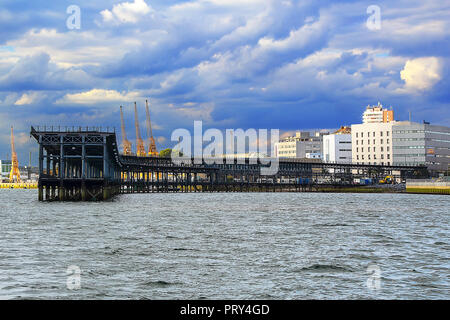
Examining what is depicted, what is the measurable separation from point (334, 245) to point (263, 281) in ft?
47.6

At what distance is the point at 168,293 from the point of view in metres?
22.8

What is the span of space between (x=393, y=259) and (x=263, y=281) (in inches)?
401

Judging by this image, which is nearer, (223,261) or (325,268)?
(325,268)

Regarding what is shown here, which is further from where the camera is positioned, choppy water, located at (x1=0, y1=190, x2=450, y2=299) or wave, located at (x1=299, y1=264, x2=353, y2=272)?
wave, located at (x1=299, y1=264, x2=353, y2=272)

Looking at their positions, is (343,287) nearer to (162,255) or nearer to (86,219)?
(162,255)

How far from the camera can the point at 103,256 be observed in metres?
32.8

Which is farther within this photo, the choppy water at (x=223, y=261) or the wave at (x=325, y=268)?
the wave at (x=325, y=268)

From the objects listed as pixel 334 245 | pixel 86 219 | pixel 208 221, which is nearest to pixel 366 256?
pixel 334 245

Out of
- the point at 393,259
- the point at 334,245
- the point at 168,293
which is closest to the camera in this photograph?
the point at 168,293
